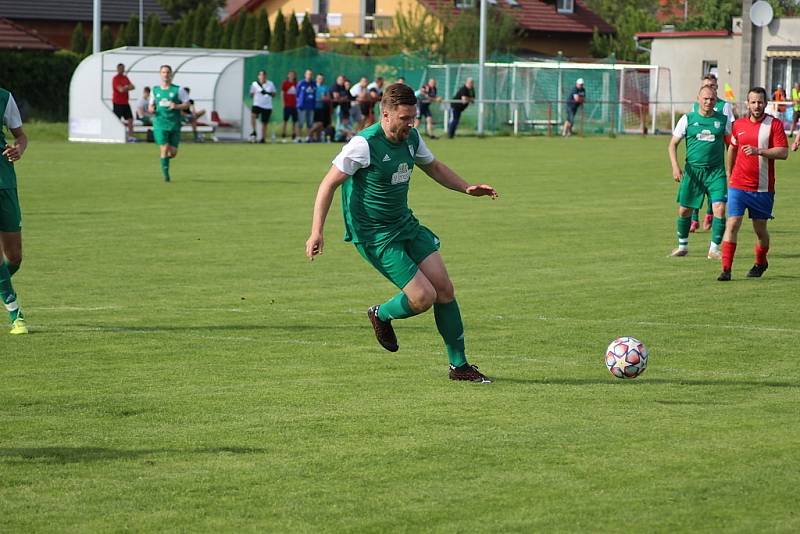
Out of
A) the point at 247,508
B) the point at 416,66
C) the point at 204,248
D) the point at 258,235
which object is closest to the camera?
the point at 247,508

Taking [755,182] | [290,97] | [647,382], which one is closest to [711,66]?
[290,97]

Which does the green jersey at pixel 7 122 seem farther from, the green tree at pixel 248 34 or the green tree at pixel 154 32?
the green tree at pixel 154 32

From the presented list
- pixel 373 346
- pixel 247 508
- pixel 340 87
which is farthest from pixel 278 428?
pixel 340 87

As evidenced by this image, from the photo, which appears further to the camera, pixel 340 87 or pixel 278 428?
pixel 340 87

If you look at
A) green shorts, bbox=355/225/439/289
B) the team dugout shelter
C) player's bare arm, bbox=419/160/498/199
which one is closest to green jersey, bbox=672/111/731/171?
player's bare arm, bbox=419/160/498/199

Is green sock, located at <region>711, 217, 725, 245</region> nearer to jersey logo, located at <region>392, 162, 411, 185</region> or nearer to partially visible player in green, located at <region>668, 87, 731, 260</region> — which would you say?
partially visible player in green, located at <region>668, 87, 731, 260</region>

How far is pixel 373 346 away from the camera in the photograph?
33.2 feet

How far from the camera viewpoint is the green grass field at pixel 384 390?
19.2 ft

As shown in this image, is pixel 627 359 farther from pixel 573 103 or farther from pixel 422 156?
pixel 573 103

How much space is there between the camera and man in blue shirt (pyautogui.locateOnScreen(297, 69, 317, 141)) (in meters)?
40.4

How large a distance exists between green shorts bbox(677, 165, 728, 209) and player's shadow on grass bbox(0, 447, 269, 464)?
10130 mm

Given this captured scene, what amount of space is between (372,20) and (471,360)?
67.4 m

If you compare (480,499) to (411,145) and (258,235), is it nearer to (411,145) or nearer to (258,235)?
(411,145)

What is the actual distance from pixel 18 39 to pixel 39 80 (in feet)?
15.8
